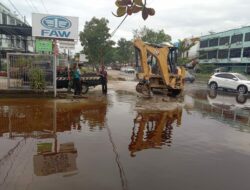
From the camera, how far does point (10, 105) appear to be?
11609 mm

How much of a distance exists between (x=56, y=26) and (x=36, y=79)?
309cm

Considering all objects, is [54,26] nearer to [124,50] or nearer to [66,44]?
[66,44]

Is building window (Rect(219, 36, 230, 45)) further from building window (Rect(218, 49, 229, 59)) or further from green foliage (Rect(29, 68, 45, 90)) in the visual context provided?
green foliage (Rect(29, 68, 45, 90))

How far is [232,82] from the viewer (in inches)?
914

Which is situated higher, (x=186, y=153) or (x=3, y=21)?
(x=3, y=21)

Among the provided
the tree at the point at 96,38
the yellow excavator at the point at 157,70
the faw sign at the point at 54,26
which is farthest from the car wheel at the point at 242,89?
the tree at the point at 96,38

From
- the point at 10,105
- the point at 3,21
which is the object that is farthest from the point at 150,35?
the point at 10,105

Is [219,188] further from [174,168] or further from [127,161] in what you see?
[127,161]

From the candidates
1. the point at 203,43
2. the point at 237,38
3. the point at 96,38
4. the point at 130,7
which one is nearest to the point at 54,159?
the point at 130,7

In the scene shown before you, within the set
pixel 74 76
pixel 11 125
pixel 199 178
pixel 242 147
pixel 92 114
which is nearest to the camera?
pixel 199 178

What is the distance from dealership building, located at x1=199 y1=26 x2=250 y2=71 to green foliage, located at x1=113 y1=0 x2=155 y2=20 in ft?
169

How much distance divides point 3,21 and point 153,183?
141ft

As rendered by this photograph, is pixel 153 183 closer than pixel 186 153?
Yes

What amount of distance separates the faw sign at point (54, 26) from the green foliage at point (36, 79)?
2.06 meters
